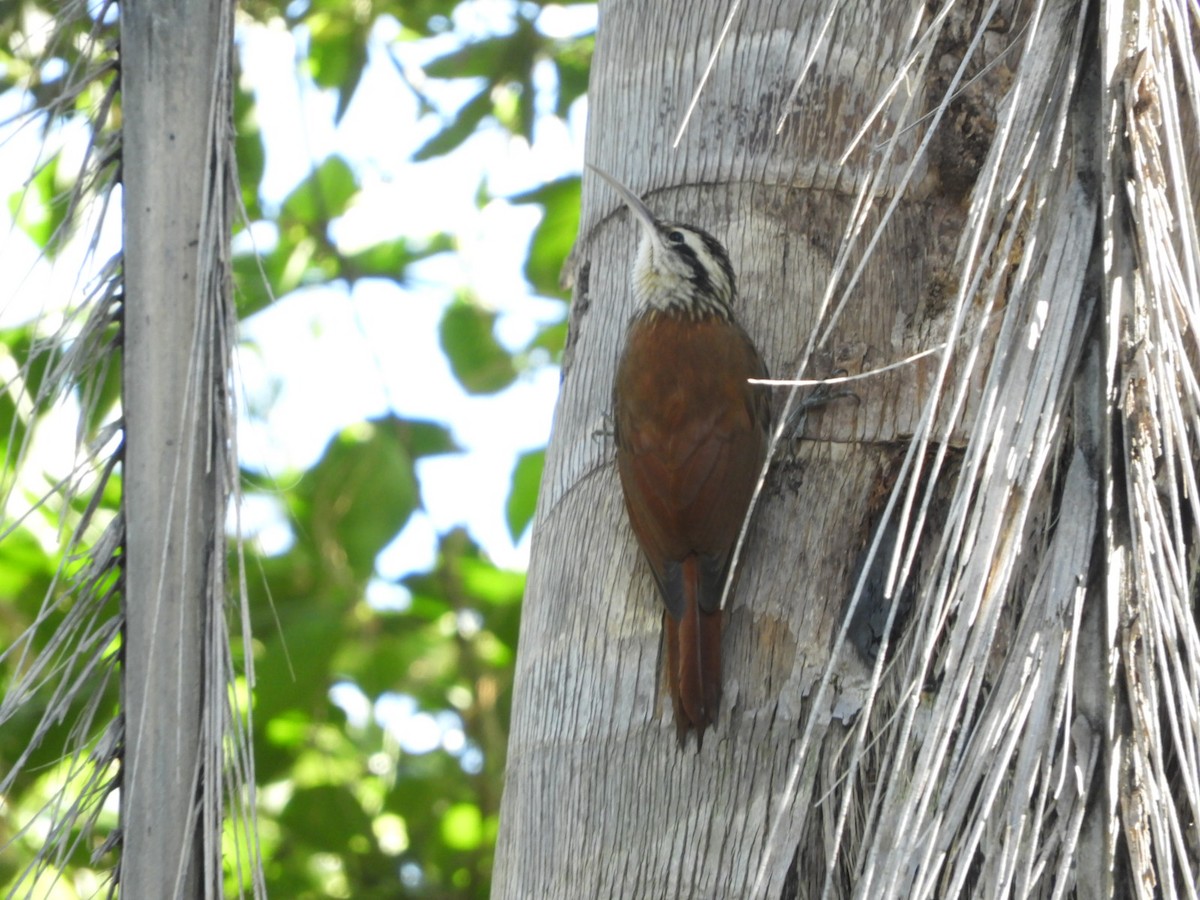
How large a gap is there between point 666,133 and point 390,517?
6.74 feet

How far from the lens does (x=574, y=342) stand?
2.64 m

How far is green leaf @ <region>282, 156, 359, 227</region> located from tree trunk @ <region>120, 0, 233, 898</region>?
315 centimetres

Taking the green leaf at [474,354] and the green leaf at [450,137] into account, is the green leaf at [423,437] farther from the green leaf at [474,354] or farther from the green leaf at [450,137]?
the green leaf at [450,137]

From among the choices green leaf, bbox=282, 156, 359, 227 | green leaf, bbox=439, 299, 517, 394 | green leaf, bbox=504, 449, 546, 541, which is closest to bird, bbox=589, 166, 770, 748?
green leaf, bbox=504, 449, 546, 541

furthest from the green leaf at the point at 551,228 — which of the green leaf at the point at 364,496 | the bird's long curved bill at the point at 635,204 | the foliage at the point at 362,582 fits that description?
the bird's long curved bill at the point at 635,204

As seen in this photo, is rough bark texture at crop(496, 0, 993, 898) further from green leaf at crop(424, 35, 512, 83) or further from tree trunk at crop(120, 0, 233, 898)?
green leaf at crop(424, 35, 512, 83)

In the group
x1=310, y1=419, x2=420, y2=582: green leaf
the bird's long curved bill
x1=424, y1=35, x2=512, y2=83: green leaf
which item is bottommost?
x1=310, y1=419, x2=420, y2=582: green leaf

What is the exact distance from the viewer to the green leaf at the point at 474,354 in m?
5.20

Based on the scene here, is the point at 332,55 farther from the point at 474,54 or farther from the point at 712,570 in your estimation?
the point at 712,570

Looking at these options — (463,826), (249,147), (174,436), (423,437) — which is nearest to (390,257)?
(249,147)

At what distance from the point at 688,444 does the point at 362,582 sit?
1.85 metres

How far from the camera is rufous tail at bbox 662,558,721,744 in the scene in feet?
6.67

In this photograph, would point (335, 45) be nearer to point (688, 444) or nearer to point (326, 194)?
point (326, 194)

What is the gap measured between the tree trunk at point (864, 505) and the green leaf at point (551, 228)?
2007 millimetres
